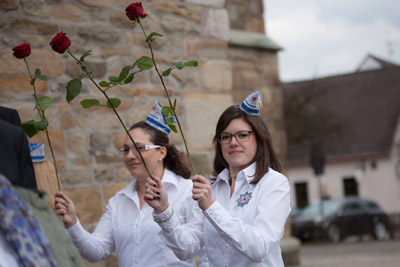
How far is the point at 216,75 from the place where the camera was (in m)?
5.99

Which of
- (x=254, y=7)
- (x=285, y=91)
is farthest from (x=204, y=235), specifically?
(x=285, y=91)

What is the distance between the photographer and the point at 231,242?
9.05ft

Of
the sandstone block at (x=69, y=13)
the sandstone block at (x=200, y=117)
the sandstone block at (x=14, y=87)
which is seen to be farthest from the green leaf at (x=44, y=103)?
the sandstone block at (x=200, y=117)

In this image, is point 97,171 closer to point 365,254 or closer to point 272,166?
point 272,166

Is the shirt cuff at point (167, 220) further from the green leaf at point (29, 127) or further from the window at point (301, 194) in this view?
the window at point (301, 194)

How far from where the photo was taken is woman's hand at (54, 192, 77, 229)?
3055 mm

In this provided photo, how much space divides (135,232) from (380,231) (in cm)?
1962

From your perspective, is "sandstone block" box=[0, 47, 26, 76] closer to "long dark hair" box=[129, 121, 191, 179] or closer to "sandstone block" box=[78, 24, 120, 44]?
"sandstone block" box=[78, 24, 120, 44]

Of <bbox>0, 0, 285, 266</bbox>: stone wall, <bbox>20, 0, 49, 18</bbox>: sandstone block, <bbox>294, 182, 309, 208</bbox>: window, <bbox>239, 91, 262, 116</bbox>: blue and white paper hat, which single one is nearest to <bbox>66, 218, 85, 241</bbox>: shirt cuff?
<bbox>239, 91, 262, 116</bbox>: blue and white paper hat

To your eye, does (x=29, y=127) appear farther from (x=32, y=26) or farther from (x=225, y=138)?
(x=32, y=26)

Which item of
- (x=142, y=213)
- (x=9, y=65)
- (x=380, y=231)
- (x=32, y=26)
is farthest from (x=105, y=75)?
(x=380, y=231)

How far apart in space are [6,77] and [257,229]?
8.48 ft

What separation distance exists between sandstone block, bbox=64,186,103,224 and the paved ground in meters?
7.52

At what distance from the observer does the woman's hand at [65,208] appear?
3.05 metres
